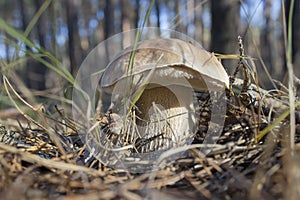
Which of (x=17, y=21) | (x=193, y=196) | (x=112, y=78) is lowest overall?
(x=193, y=196)

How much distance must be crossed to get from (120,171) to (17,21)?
71.9 ft

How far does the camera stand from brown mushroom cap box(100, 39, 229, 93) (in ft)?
3.14

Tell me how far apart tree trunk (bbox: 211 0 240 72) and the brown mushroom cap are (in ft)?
5.73

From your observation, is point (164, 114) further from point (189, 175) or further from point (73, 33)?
point (73, 33)

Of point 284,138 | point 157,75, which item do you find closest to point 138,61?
point 157,75

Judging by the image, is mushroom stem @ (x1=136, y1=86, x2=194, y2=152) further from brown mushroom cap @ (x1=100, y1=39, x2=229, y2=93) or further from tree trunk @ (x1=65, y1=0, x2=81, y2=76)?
tree trunk @ (x1=65, y1=0, x2=81, y2=76)

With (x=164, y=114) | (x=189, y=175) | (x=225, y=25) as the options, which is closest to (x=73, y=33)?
(x=225, y=25)

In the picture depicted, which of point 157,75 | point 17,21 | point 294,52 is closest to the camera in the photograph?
point 157,75

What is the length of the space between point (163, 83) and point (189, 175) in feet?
1.46

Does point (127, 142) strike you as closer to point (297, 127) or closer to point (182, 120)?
point (182, 120)

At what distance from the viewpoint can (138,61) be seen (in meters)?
0.99

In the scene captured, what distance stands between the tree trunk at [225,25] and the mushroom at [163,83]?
170 centimetres

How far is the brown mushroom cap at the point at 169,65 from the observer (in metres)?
0.96

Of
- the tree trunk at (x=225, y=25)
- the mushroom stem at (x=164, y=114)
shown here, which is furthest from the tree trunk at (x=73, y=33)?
the mushroom stem at (x=164, y=114)
